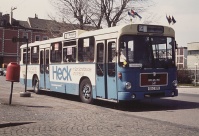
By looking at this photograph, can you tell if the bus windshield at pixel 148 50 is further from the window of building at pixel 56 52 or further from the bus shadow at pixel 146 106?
the window of building at pixel 56 52

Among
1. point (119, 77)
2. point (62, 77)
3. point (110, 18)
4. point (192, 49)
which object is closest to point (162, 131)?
point (119, 77)

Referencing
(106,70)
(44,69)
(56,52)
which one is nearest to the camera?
(106,70)

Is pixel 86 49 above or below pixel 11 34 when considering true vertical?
below

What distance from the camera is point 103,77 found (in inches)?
498

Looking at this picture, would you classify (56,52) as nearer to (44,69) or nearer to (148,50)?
(44,69)

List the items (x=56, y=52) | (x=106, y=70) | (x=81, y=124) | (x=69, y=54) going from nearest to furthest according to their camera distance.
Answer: (x=81, y=124), (x=106, y=70), (x=69, y=54), (x=56, y=52)

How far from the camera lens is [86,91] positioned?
45.7 feet

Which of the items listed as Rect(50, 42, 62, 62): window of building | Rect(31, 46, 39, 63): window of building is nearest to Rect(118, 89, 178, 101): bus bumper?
Rect(50, 42, 62, 62): window of building

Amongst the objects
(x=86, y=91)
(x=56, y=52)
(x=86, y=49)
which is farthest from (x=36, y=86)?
(x=86, y=49)

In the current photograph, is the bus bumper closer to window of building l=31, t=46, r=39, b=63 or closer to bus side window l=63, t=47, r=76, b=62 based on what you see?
bus side window l=63, t=47, r=76, b=62

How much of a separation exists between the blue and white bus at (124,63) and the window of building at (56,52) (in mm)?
1262

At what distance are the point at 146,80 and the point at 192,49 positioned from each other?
243ft

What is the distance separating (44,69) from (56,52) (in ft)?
5.72

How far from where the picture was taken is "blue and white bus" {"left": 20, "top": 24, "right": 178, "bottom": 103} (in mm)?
11758
